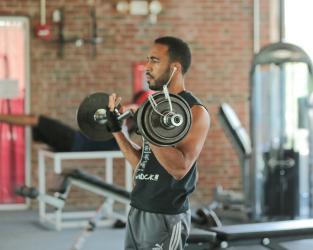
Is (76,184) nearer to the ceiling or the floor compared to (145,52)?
nearer to the floor

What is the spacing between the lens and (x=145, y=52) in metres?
7.17

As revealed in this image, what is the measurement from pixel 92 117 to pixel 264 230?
177 cm

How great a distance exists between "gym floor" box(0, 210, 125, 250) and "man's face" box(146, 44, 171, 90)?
2.86m

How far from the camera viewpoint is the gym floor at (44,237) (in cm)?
502

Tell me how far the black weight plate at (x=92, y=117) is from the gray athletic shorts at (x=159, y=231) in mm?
544

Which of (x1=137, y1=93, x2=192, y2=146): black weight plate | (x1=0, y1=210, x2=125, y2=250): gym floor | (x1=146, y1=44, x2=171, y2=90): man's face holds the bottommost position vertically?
(x1=0, y1=210, x2=125, y2=250): gym floor

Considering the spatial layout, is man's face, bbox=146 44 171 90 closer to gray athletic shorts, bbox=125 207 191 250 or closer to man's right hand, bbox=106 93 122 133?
man's right hand, bbox=106 93 122 133

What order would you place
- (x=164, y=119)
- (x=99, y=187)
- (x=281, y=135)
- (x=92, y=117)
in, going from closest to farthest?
(x=164, y=119) → (x=92, y=117) → (x=99, y=187) → (x=281, y=135)

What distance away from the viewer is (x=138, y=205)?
2.38 metres

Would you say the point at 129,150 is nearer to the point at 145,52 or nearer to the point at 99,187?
the point at 99,187

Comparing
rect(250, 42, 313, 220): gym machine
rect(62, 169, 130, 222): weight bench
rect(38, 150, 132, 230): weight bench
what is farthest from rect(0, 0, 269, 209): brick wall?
rect(62, 169, 130, 222): weight bench

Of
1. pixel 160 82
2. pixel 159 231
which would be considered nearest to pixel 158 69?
pixel 160 82

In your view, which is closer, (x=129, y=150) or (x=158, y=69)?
(x=158, y=69)

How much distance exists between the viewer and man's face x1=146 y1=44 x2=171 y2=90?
2307 mm
